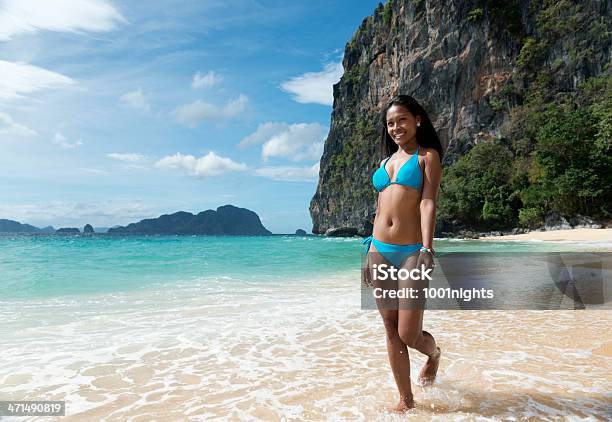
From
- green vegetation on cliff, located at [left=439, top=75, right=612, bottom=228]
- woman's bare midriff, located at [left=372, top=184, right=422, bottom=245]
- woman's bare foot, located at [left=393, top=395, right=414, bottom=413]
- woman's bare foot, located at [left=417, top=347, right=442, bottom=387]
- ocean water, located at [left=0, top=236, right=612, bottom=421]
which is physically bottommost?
ocean water, located at [left=0, top=236, right=612, bottom=421]

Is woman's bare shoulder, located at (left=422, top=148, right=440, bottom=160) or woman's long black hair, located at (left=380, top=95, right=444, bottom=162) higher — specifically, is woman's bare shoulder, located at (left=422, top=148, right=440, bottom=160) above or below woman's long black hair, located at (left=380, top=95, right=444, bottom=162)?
below

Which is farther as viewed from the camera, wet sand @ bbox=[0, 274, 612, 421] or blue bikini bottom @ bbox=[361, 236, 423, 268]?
wet sand @ bbox=[0, 274, 612, 421]

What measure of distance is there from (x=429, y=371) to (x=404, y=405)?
0.47 metres

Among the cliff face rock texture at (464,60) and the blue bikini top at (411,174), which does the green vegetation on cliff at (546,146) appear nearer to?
the cliff face rock texture at (464,60)

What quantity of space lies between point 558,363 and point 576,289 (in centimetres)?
484

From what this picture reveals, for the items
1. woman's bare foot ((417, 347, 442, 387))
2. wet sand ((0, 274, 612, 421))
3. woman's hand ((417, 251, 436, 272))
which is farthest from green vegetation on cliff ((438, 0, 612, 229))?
woman's hand ((417, 251, 436, 272))

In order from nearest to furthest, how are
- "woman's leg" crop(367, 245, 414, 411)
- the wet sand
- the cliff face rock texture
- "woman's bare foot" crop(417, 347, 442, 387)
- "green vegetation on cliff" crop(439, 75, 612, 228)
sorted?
"woman's leg" crop(367, 245, 414, 411) → the wet sand → "woman's bare foot" crop(417, 347, 442, 387) → "green vegetation on cliff" crop(439, 75, 612, 228) → the cliff face rock texture

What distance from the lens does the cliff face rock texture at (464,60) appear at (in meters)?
45.4

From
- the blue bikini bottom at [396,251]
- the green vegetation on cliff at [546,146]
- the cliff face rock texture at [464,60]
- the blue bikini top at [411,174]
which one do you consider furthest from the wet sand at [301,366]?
the cliff face rock texture at [464,60]

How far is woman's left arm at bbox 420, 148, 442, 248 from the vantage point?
8.37 ft

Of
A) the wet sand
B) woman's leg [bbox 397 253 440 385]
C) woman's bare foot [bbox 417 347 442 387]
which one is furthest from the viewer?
woman's bare foot [bbox 417 347 442 387]

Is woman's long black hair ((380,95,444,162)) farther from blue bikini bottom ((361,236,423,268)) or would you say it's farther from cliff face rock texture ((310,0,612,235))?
cliff face rock texture ((310,0,612,235))

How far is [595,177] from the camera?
114ft

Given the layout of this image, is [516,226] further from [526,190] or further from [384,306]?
[384,306]
